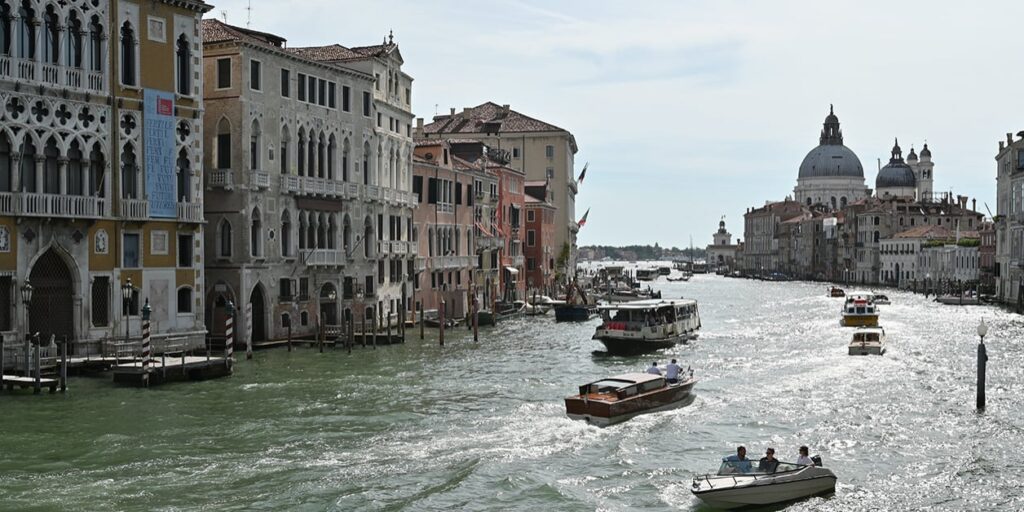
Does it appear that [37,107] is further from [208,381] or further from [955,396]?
[955,396]

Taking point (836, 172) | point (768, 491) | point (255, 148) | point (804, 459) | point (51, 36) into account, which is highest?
point (836, 172)

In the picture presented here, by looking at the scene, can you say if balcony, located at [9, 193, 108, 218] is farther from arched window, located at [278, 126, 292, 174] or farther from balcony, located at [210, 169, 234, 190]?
arched window, located at [278, 126, 292, 174]

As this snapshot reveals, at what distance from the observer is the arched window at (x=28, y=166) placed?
96.7 feet

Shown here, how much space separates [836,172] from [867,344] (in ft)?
499

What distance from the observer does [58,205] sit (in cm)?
2981

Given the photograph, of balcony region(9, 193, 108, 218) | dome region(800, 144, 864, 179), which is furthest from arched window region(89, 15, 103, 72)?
dome region(800, 144, 864, 179)

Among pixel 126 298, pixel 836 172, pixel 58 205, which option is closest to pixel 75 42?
pixel 58 205

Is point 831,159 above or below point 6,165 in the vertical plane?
above

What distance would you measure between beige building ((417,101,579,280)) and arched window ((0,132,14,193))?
166 ft

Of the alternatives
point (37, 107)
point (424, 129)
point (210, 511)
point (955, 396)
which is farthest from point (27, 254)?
point (424, 129)

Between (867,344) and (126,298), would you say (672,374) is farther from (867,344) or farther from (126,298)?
(867,344)

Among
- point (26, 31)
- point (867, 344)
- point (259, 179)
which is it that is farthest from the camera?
point (867, 344)

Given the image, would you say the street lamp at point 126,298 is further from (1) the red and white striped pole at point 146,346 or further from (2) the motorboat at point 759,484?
(2) the motorboat at point 759,484

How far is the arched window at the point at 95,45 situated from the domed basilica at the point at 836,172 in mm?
153550
